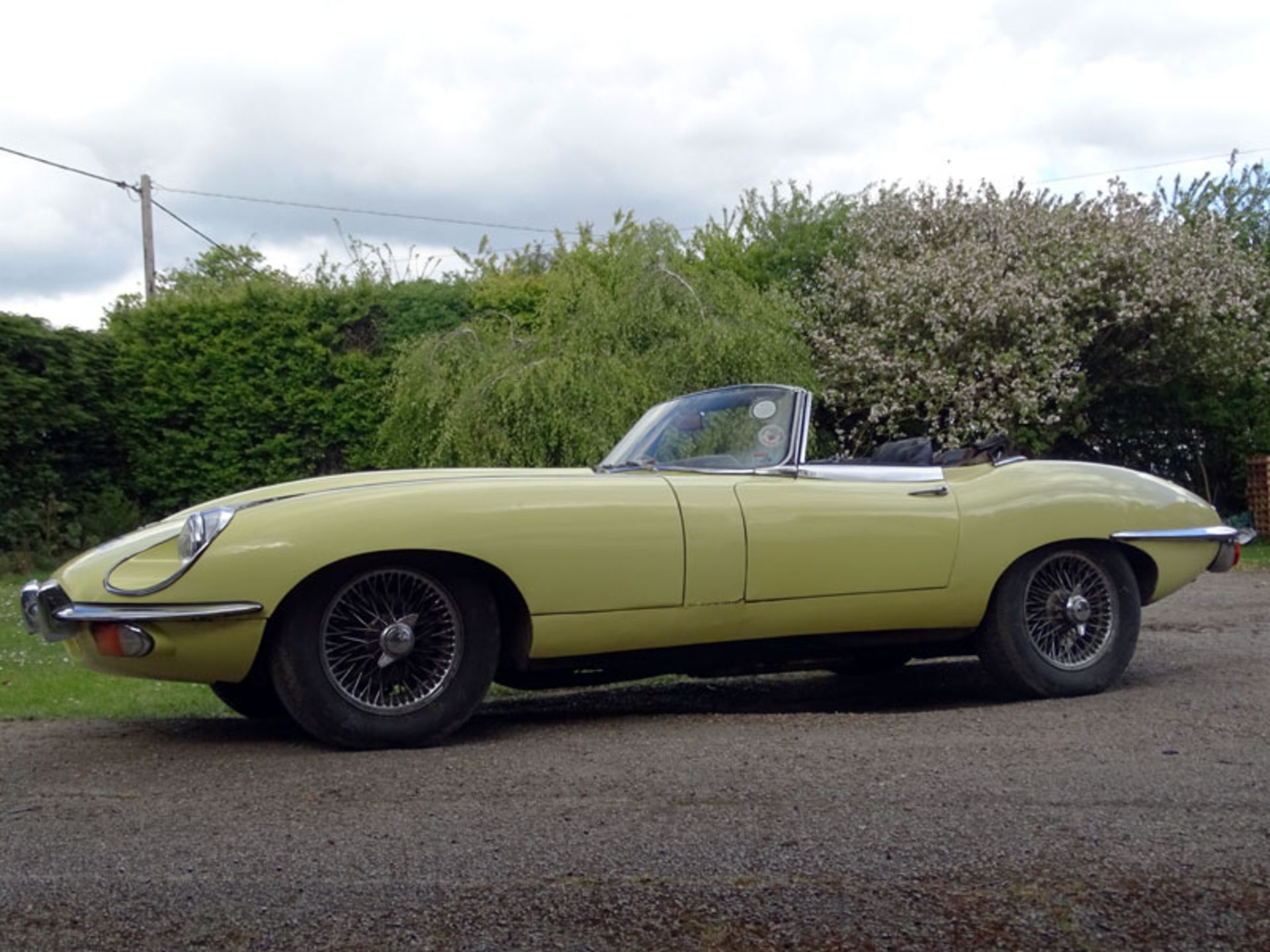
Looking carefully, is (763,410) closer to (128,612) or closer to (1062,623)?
(1062,623)

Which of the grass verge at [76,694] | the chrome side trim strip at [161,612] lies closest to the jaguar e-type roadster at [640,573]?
the chrome side trim strip at [161,612]

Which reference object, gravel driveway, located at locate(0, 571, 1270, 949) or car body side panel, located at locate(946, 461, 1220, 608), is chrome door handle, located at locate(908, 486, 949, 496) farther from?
gravel driveway, located at locate(0, 571, 1270, 949)

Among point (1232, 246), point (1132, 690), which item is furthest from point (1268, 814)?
point (1232, 246)

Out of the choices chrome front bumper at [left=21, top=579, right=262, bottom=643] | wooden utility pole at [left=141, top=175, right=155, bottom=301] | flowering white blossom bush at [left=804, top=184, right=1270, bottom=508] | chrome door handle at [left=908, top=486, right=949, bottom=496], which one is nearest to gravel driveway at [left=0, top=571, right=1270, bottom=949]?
chrome front bumper at [left=21, top=579, right=262, bottom=643]

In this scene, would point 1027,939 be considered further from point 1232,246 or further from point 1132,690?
point 1232,246

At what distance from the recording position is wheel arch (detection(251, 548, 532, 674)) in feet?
15.7

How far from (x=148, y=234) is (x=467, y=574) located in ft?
92.9

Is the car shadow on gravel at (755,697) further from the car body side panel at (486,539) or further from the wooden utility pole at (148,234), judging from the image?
the wooden utility pole at (148,234)

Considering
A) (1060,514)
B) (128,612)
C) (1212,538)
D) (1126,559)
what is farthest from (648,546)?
(1212,538)

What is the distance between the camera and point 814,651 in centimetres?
571

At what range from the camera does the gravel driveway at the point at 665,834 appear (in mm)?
2926

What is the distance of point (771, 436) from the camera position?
19.4 feet

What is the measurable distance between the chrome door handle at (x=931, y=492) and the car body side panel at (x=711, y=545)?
867mm

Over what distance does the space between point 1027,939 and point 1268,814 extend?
126 cm
